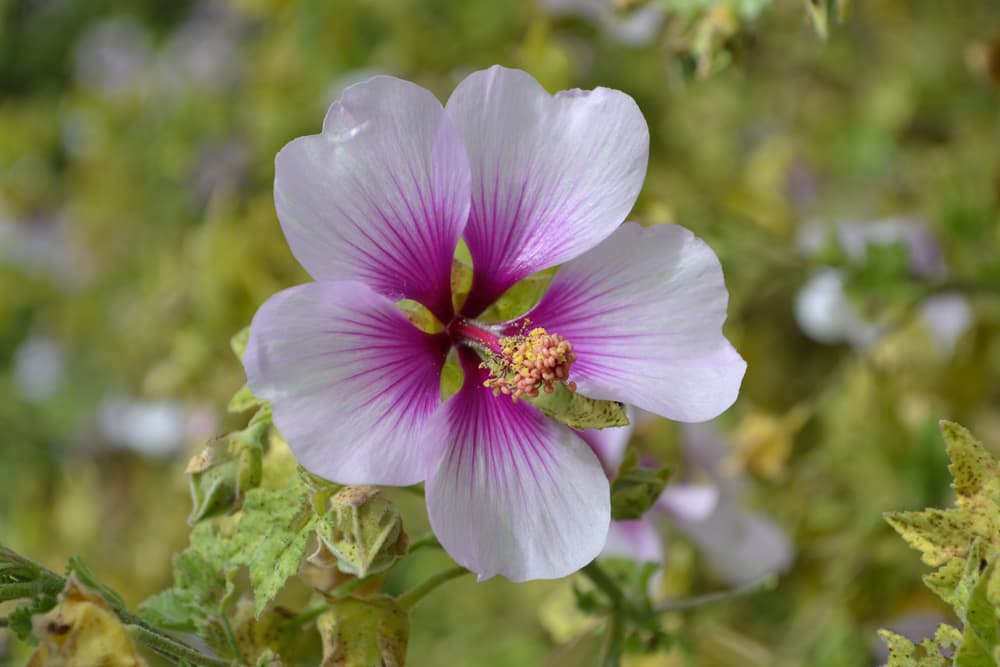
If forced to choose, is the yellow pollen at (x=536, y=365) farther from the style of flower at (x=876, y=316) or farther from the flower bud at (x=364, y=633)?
the style of flower at (x=876, y=316)

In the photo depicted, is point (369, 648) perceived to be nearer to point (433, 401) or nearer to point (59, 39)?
point (433, 401)

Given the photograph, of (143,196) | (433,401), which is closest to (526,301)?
(433,401)

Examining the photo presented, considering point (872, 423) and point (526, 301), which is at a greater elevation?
point (526, 301)

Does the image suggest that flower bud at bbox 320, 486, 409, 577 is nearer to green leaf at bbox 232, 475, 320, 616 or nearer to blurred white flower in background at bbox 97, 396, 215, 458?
green leaf at bbox 232, 475, 320, 616

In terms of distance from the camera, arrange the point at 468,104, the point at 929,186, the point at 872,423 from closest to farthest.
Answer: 1. the point at 468,104
2. the point at 872,423
3. the point at 929,186

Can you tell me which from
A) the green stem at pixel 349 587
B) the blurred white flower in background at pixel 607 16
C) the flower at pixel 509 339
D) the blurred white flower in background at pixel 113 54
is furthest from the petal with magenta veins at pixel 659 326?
the blurred white flower in background at pixel 113 54

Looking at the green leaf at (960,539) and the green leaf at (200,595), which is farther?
the green leaf at (200,595)

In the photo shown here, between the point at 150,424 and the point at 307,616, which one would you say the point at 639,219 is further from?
the point at 150,424
